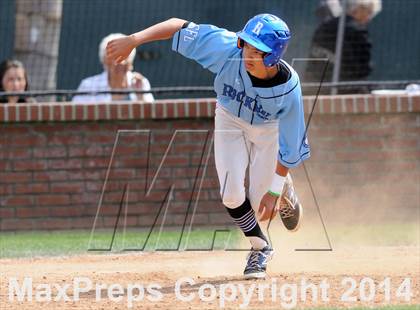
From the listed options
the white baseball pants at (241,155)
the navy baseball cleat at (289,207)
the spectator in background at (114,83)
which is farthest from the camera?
the spectator in background at (114,83)

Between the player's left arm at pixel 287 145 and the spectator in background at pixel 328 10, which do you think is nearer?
the player's left arm at pixel 287 145

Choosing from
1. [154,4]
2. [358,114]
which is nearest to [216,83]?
[358,114]

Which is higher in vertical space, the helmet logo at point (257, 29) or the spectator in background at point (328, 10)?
the helmet logo at point (257, 29)

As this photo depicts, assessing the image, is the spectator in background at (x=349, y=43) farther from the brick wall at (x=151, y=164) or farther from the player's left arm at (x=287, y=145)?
the player's left arm at (x=287, y=145)

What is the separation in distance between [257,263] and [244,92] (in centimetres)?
119

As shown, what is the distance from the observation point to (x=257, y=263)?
7.49 meters

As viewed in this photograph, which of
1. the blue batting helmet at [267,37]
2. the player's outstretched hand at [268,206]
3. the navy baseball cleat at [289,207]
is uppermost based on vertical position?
the blue batting helmet at [267,37]

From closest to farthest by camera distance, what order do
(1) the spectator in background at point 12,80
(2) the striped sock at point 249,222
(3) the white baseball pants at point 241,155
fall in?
1. (3) the white baseball pants at point 241,155
2. (2) the striped sock at point 249,222
3. (1) the spectator in background at point 12,80

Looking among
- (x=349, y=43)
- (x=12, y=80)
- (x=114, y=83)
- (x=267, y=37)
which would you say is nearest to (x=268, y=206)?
(x=267, y=37)

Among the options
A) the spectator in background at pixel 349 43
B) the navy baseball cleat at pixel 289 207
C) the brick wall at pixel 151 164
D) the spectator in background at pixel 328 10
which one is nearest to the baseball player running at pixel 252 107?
the navy baseball cleat at pixel 289 207
